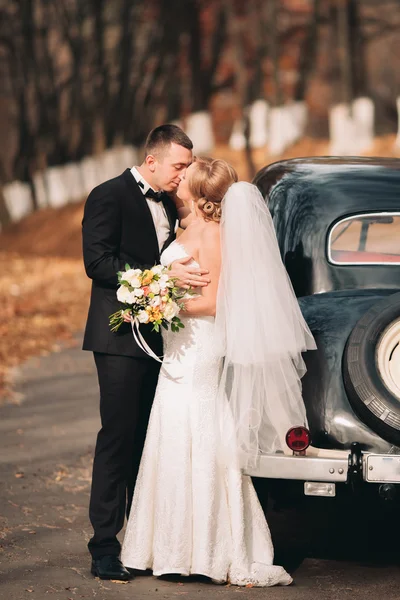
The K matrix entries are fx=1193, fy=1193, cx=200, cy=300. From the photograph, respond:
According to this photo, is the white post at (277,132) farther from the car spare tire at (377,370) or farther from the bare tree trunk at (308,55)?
the car spare tire at (377,370)

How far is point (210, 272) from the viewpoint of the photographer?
6105mm

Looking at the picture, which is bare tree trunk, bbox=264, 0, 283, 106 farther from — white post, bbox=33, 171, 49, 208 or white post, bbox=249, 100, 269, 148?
white post, bbox=33, 171, 49, 208

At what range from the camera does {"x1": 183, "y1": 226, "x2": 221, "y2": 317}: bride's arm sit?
6.08 meters

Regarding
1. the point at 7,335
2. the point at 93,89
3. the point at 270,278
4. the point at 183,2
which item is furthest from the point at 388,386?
the point at 183,2

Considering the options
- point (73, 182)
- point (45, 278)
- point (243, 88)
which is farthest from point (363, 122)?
point (45, 278)

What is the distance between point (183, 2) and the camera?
140 ft

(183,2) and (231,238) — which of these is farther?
(183,2)

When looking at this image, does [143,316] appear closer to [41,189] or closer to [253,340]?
[253,340]

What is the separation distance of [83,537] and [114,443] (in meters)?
0.95

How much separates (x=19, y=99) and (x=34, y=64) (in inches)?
47.7

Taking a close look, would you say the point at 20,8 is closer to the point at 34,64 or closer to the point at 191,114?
the point at 34,64

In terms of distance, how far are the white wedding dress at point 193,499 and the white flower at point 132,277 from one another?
0.97 feet

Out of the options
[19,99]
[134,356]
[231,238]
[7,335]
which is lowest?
[7,335]

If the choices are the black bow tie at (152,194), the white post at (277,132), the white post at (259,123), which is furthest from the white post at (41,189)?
the black bow tie at (152,194)
